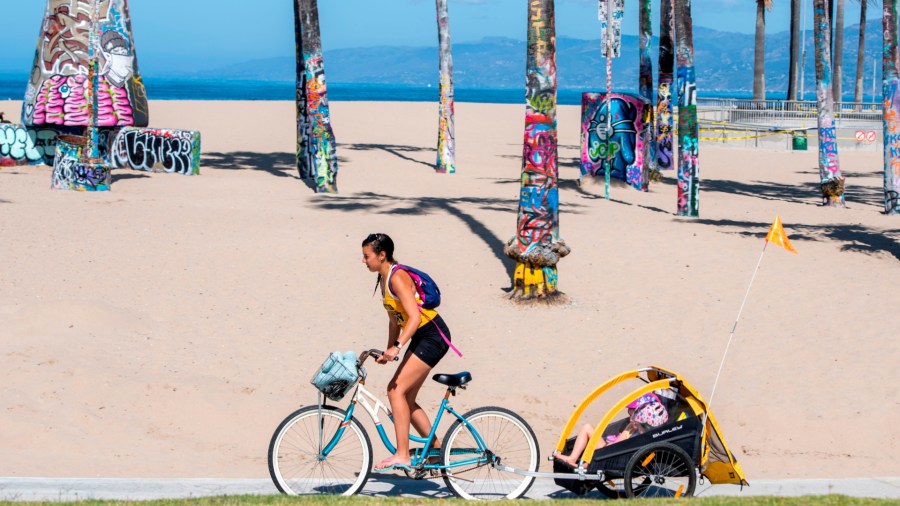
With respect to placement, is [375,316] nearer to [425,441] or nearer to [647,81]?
[425,441]

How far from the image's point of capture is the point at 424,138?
136 ft

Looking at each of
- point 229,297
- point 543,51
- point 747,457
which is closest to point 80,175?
point 229,297

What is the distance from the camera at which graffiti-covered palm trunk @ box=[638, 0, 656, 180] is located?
25761mm

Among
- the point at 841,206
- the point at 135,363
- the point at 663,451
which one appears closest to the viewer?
the point at 663,451

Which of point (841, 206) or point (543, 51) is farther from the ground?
point (543, 51)

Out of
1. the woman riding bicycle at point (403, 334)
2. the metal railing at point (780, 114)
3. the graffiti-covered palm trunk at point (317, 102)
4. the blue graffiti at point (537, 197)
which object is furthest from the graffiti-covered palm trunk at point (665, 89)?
the woman riding bicycle at point (403, 334)

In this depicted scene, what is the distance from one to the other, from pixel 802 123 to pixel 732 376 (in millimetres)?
32808

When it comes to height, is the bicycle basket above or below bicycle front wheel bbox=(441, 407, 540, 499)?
above

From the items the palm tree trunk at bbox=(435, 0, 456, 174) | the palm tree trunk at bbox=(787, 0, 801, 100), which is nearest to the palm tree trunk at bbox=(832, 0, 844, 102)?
the palm tree trunk at bbox=(787, 0, 801, 100)

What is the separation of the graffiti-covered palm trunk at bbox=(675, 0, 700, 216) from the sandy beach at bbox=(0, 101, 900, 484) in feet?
2.31

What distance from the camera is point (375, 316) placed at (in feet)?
42.3

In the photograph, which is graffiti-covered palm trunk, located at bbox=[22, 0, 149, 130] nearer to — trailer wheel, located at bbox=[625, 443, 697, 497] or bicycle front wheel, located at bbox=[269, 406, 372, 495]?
bicycle front wheel, located at bbox=[269, 406, 372, 495]

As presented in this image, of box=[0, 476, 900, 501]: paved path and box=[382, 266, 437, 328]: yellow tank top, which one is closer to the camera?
box=[0, 476, 900, 501]: paved path

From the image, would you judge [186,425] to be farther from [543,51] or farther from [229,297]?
[543,51]
